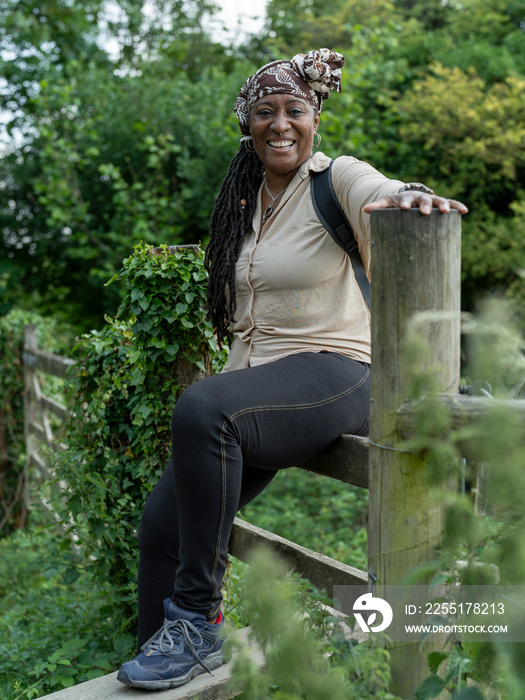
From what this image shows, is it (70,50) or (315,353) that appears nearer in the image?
(315,353)

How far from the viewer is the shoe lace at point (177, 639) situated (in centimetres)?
183

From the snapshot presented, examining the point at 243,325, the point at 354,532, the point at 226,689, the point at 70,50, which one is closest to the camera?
the point at 226,689

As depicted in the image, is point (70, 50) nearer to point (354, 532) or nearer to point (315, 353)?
point (354, 532)

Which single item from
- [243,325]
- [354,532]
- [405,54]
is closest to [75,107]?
[405,54]

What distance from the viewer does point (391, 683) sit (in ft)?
4.78

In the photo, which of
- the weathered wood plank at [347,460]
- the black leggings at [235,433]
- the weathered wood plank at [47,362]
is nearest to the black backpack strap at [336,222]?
the black leggings at [235,433]

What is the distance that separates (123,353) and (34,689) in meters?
1.34

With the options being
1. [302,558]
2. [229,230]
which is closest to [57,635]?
[302,558]

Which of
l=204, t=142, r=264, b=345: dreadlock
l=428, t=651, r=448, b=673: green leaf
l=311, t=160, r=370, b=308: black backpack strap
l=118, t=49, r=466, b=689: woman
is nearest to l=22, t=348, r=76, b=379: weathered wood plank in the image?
l=204, t=142, r=264, b=345: dreadlock

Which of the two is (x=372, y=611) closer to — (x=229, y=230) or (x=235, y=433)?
(x=235, y=433)

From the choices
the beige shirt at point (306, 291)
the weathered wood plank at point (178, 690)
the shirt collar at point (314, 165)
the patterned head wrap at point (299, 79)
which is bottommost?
the weathered wood plank at point (178, 690)

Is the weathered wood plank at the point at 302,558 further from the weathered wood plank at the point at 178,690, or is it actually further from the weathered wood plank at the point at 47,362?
the weathered wood plank at the point at 47,362

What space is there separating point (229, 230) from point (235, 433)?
874 mm

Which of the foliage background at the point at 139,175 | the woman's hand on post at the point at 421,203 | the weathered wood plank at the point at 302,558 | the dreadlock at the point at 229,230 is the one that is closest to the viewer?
the woman's hand on post at the point at 421,203
